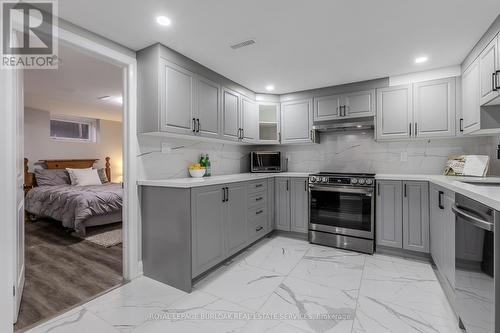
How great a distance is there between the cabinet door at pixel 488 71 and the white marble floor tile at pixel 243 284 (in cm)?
243

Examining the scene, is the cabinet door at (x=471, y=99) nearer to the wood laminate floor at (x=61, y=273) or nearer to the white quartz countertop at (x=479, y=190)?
the white quartz countertop at (x=479, y=190)

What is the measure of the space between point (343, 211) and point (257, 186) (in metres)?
1.16

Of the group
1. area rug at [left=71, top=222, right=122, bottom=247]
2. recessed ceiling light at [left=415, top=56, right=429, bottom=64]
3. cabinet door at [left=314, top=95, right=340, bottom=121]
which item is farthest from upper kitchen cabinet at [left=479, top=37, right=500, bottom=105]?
area rug at [left=71, top=222, right=122, bottom=247]

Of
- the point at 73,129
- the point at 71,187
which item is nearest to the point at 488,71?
the point at 71,187

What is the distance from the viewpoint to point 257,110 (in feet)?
12.6

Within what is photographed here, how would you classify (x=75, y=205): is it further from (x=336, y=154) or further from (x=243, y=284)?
(x=336, y=154)

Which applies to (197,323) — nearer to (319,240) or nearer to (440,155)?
(319,240)

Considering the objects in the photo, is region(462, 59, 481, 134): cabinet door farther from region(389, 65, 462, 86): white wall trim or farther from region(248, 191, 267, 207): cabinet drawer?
region(248, 191, 267, 207): cabinet drawer

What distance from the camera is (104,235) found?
12.1 feet

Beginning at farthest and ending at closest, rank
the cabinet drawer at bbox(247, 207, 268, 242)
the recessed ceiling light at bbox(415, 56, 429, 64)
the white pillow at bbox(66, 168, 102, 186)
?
the white pillow at bbox(66, 168, 102, 186), the cabinet drawer at bbox(247, 207, 268, 242), the recessed ceiling light at bbox(415, 56, 429, 64)

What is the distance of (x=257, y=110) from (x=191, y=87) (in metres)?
1.47

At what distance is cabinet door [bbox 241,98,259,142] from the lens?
353 cm

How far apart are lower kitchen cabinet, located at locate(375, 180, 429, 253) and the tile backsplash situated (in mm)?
623

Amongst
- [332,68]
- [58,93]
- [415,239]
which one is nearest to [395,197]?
[415,239]
